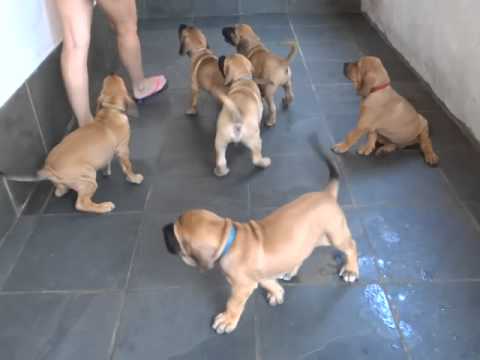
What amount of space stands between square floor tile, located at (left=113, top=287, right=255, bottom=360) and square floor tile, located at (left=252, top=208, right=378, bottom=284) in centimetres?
35

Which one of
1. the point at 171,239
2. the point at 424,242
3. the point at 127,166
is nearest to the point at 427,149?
the point at 424,242

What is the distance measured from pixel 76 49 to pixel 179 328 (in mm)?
2178

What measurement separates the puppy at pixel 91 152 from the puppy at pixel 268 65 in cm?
115

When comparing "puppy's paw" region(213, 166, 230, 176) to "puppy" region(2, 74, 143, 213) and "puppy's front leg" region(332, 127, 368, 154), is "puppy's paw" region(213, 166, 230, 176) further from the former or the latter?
"puppy's front leg" region(332, 127, 368, 154)

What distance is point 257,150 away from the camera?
3.12m

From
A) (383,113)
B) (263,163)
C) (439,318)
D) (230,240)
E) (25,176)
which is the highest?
(230,240)

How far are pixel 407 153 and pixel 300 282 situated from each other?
5.09 ft

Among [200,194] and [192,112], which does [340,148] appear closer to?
[200,194]

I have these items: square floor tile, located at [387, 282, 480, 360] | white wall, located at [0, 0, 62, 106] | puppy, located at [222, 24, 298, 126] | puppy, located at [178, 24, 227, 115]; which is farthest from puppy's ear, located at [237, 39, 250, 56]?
square floor tile, located at [387, 282, 480, 360]

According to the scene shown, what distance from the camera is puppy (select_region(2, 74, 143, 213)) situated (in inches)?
105

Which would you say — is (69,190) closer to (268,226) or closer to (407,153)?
(268,226)

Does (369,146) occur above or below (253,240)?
below

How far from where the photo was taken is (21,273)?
248 centimetres

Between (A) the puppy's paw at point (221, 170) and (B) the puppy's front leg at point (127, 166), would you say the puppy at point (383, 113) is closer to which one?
(A) the puppy's paw at point (221, 170)
